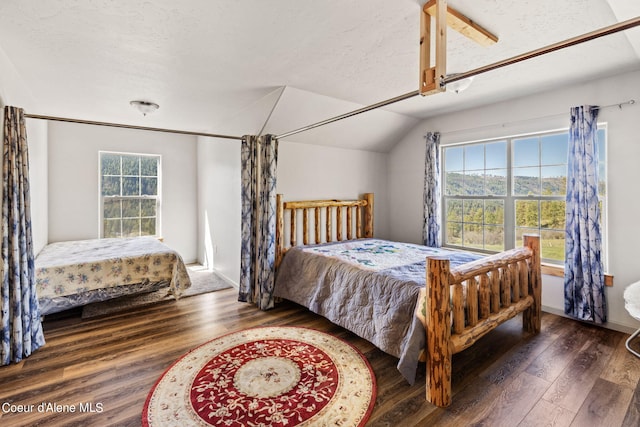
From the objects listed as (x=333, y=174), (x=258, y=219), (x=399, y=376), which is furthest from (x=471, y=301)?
(x=333, y=174)

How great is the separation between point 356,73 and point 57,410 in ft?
10.5

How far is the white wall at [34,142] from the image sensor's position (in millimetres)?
2275

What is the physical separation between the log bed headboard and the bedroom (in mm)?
182

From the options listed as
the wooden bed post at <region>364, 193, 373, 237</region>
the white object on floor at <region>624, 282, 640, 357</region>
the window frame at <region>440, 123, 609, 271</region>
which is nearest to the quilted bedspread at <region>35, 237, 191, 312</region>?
the wooden bed post at <region>364, 193, 373, 237</region>

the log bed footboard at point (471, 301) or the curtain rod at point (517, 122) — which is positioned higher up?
the curtain rod at point (517, 122)

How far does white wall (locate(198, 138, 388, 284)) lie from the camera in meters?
3.92

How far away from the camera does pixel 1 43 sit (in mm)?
2041

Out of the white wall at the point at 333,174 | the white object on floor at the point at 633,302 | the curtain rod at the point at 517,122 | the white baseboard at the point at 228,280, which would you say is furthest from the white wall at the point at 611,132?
the white baseboard at the point at 228,280

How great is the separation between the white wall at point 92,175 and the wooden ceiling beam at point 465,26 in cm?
489

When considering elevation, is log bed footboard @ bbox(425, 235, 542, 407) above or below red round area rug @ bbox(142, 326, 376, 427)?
above

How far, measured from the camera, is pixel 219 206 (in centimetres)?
468

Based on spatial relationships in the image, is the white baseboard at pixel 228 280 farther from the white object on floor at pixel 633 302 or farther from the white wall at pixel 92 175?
the white object on floor at pixel 633 302

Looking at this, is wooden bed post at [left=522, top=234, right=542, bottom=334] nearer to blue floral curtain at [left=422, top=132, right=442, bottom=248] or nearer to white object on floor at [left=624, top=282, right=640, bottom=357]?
white object on floor at [left=624, top=282, right=640, bottom=357]

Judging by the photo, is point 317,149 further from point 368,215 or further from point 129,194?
point 129,194
